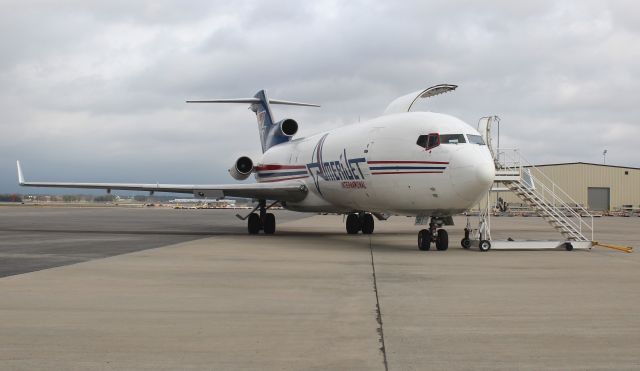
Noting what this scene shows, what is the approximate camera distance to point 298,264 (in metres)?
A: 12.7

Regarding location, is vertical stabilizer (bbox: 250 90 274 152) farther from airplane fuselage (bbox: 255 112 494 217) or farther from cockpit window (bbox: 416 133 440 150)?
cockpit window (bbox: 416 133 440 150)

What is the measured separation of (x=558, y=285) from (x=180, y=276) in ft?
18.8

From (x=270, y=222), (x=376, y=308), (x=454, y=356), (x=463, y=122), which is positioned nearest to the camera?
(x=454, y=356)

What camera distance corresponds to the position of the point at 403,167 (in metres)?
16.3

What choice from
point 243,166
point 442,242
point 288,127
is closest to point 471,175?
point 442,242

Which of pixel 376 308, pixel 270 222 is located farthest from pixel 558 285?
pixel 270 222

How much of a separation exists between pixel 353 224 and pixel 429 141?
9170mm

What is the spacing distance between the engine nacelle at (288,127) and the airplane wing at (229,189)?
18.1 feet

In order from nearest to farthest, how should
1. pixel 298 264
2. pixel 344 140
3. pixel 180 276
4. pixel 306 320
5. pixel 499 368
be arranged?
pixel 499 368
pixel 306 320
pixel 180 276
pixel 298 264
pixel 344 140

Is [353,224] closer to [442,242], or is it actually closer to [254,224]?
[254,224]

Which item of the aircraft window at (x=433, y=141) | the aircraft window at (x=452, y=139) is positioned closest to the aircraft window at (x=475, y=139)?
the aircraft window at (x=452, y=139)

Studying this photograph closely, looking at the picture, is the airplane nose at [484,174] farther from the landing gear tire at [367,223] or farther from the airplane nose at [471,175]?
the landing gear tire at [367,223]

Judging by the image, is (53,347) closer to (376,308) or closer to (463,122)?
(376,308)

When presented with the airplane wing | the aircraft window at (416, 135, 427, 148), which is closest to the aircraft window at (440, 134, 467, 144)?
the aircraft window at (416, 135, 427, 148)
